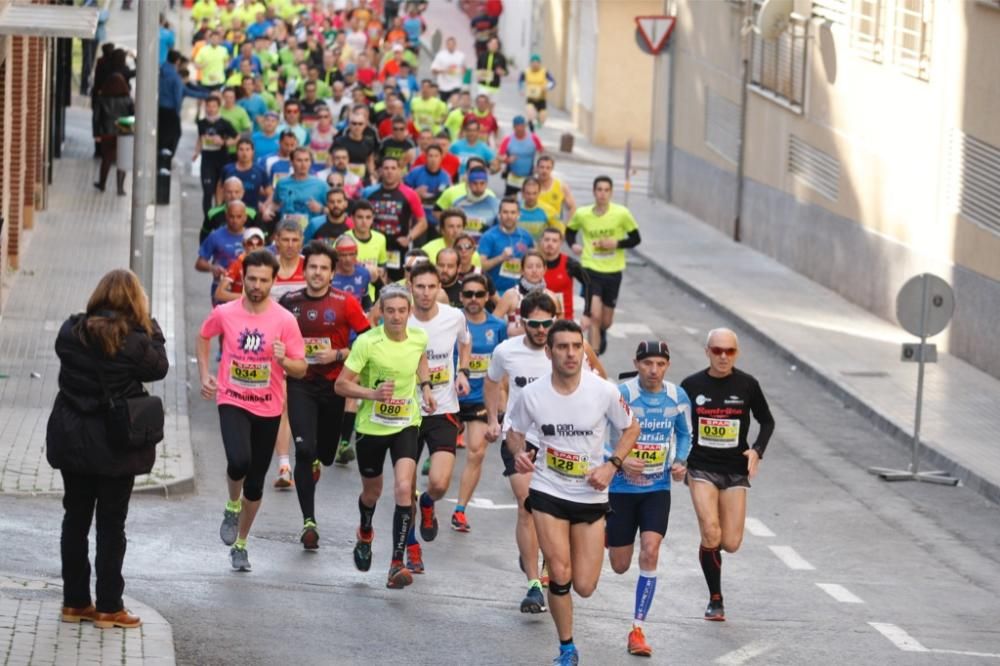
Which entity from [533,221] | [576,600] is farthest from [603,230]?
[576,600]

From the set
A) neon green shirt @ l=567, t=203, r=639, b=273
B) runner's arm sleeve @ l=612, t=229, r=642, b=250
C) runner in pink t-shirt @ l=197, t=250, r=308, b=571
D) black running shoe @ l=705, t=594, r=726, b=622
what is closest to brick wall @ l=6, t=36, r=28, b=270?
neon green shirt @ l=567, t=203, r=639, b=273

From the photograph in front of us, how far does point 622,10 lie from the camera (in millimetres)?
46844

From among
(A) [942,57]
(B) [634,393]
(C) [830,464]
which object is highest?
(A) [942,57]

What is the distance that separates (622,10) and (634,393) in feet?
116

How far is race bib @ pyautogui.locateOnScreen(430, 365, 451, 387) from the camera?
540 inches

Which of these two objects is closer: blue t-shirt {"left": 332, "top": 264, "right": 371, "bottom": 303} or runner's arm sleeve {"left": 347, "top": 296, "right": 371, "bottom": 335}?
runner's arm sleeve {"left": 347, "top": 296, "right": 371, "bottom": 335}

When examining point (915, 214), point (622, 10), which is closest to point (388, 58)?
point (622, 10)

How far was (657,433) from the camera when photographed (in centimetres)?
1195

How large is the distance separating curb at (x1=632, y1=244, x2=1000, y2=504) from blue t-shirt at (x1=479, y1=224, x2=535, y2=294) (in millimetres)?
3538

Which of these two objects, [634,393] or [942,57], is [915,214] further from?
[634,393]

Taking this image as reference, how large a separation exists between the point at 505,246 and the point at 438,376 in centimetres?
528

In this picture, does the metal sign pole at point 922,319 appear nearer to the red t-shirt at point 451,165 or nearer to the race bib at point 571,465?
the race bib at point 571,465

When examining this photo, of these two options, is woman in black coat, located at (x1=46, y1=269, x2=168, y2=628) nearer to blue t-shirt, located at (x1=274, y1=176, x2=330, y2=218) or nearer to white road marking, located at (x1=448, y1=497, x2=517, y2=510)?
white road marking, located at (x1=448, y1=497, x2=517, y2=510)

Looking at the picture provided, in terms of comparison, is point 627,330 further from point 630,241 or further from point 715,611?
point 715,611
